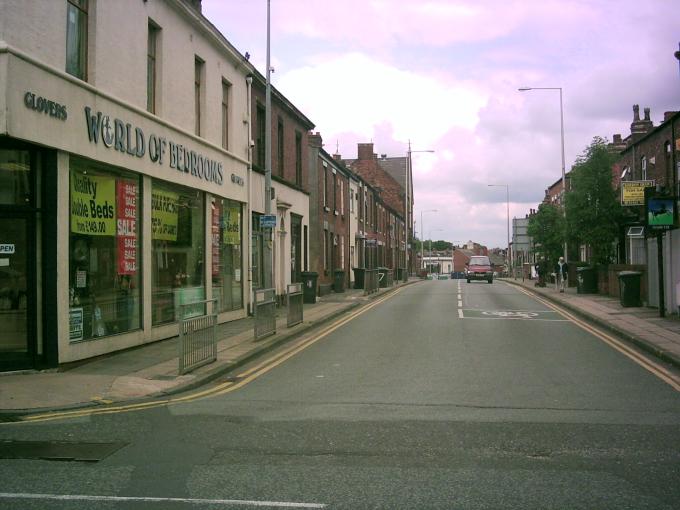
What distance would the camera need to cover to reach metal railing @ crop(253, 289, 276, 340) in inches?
554

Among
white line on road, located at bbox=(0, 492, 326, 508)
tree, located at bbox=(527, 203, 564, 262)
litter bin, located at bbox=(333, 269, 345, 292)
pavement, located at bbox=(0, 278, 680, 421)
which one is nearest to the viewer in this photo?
white line on road, located at bbox=(0, 492, 326, 508)

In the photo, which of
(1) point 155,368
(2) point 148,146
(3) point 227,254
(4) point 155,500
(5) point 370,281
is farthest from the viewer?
(5) point 370,281

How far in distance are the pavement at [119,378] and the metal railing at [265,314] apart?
8.5 inches

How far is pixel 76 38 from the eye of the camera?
11.5m

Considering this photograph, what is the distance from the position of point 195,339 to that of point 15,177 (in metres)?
3.79

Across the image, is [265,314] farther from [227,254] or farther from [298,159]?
[298,159]

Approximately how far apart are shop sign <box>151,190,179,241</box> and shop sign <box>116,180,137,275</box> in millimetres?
840

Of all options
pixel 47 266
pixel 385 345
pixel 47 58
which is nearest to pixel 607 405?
pixel 385 345

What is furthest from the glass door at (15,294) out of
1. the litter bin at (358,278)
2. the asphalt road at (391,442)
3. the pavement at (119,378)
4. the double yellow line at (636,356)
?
the litter bin at (358,278)

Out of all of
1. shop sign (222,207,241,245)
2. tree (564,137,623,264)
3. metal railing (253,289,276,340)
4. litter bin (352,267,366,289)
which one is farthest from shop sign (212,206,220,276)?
litter bin (352,267,366,289)

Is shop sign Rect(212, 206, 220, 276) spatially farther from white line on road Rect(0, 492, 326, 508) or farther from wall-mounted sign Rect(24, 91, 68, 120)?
white line on road Rect(0, 492, 326, 508)

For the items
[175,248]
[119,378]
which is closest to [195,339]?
[119,378]

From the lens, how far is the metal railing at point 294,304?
16750 mm

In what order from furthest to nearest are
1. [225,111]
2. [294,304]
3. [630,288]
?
[630,288], [225,111], [294,304]
